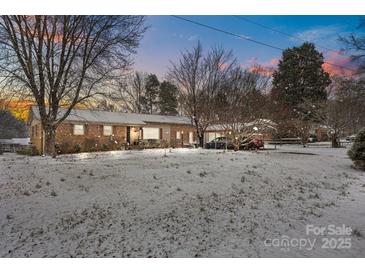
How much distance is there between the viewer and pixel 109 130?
66.1 ft

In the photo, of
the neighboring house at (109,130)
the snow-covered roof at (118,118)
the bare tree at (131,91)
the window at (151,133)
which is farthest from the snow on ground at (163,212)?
the window at (151,133)

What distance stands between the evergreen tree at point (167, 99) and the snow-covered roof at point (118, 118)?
2.91ft

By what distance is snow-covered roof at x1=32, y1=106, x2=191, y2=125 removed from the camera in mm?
17734

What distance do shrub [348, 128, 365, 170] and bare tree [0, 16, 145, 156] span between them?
7.93 m

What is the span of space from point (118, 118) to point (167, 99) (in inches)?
157

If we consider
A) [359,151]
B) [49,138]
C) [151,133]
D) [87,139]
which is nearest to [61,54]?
[49,138]

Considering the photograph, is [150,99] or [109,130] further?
[150,99]

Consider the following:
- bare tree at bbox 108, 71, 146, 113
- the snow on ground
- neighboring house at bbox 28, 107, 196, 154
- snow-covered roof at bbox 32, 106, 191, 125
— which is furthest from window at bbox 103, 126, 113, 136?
the snow on ground

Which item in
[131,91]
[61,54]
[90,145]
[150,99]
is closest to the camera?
[61,54]

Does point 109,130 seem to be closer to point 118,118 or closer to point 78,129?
point 118,118

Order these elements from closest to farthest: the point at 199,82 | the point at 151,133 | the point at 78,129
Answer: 1. the point at 199,82
2. the point at 78,129
3. the point at 151,133

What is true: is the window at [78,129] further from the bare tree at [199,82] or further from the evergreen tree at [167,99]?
the bare tree at [199,82]

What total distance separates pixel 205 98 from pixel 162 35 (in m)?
8.72

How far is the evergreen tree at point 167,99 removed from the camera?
16547mm
